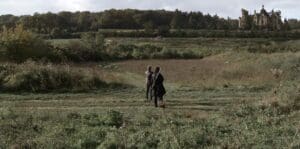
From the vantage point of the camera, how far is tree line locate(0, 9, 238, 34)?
90562 mm

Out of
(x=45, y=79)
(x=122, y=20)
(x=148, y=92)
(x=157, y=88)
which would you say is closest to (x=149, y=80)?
(x=148, y=92)

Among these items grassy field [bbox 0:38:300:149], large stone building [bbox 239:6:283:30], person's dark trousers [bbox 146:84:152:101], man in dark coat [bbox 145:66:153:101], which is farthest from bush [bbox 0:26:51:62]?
large stone building [bbox 239:6:283:30]

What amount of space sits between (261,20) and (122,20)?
25.9 meters

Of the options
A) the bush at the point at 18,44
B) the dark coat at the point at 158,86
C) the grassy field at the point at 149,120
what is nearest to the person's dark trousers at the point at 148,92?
the grassy field at the point at 149,120

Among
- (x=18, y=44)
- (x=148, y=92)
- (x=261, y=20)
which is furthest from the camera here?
(x=261, y=20)

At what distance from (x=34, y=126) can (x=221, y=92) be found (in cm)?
1445

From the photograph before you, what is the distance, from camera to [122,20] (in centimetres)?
10469

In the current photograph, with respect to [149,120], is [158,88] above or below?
above

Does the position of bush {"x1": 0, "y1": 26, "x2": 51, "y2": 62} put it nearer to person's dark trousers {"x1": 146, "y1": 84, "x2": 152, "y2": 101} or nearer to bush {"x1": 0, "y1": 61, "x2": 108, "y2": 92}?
bush {"x1": 0, "y1": 61, "x2": 108, "y2": 92}

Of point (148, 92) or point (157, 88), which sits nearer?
point (157, 88)

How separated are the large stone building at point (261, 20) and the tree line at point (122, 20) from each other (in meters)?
2.92

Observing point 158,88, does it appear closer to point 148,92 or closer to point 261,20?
point 148,92

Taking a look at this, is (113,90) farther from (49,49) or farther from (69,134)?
(49,49)

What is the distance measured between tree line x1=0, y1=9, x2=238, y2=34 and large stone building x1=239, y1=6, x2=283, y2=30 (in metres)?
2.92
